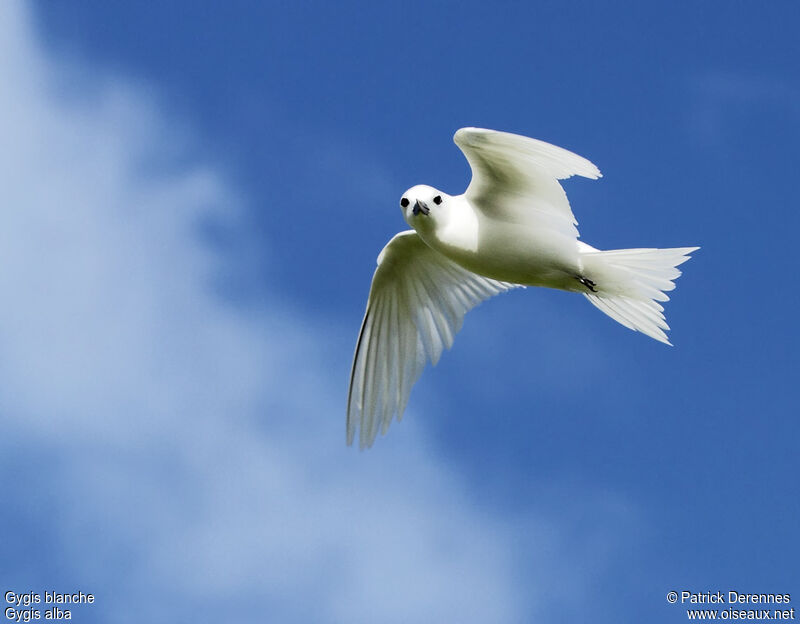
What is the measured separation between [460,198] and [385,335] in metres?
2.06

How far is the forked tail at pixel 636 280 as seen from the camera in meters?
10.3

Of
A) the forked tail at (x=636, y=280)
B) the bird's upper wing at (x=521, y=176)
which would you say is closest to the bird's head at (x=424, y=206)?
the bird's upper wing at (x=521, y=176)

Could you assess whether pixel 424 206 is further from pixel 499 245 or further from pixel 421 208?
pixel 499 245

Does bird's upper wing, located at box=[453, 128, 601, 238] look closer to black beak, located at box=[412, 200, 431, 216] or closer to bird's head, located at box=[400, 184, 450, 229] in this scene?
bird's head, located at box=[400, 184, 450, 229]

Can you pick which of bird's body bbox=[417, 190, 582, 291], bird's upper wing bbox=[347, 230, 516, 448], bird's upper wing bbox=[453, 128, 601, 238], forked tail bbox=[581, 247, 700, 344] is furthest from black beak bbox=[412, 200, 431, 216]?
bird's upper wing bbox=[347, 230, 516, 448]

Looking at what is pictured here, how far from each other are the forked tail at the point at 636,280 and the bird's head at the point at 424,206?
3.91 feet

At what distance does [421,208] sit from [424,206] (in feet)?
0.10

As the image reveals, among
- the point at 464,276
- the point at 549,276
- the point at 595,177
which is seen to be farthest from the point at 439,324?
the point at 595,177

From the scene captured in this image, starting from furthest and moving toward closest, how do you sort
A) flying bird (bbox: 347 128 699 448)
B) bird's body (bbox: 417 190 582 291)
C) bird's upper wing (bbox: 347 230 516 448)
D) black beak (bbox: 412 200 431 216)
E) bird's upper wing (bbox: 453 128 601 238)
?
bird's upper wing (bbox: 347 230 516 448) < bird's body (bbox: 417 190 582 291) < black beak (bbox: 412 200 431 216) < flying bird (bbox: 347 128 699 448) < bird's upper wing (bbox: 453 128 601 238)

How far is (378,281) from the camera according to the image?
460 inches

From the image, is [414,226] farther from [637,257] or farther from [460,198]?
[637,257]

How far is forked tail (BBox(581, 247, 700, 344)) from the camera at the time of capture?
10.3 m

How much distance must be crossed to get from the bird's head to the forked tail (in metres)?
1.19

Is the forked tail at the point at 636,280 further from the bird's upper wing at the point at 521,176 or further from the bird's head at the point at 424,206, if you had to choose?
the bird's head at the point at 424,206
